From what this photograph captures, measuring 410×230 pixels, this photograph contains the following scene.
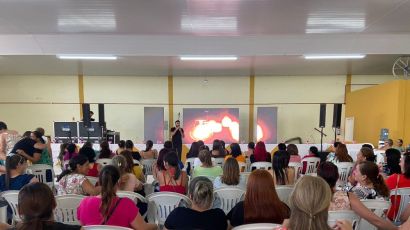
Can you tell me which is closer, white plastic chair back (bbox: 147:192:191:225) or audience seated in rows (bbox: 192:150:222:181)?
white plastic chair back (bbox: 147:192:191:225)

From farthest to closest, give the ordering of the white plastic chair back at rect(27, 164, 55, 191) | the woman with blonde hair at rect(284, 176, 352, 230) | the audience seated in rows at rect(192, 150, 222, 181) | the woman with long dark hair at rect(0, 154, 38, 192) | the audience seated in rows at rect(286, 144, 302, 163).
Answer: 1. the audience seated in rows at rect(286, 144, 302, 163)
2. the white plastic chair back at rect(27, 164, 55, 191)
3. the audience seated in rows at rect(192, 150, 222, 181)
4. the woman with long dark hair at rect(0, 154, 38, 192)
5. the woman with blonde hair at rect(284, 176, 352, 230)

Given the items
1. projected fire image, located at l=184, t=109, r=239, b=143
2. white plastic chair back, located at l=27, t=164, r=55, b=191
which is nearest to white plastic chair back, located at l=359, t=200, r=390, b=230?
white plastic chair back, located at l=27, t=164, r=55, b=191

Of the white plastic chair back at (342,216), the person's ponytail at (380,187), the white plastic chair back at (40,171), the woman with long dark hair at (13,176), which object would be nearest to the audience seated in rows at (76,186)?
the woman with long dark hair at (13,176)

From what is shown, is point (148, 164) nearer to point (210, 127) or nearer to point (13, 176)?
point (13, 176)

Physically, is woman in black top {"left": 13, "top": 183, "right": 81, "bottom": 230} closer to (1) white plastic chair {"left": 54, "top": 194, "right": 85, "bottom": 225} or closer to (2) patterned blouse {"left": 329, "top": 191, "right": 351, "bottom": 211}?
(1) white plastic chair {"left": 54, "top": 194, "right": 85, "bottom": 225}

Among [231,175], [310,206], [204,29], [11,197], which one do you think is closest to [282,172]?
[231,175]

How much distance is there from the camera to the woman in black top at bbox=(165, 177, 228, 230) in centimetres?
205

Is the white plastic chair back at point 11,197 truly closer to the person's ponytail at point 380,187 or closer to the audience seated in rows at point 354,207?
the audience seated in rows at point 354,207

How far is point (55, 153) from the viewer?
25.9 ft

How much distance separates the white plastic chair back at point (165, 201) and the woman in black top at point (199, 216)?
1.98 ft

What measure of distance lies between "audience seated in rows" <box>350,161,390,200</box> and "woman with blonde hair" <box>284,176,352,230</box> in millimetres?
1581

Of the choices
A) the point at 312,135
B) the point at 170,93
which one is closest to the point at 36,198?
the point at 170,93

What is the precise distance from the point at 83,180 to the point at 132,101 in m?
9.08

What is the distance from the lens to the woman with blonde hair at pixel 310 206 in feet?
4.45
